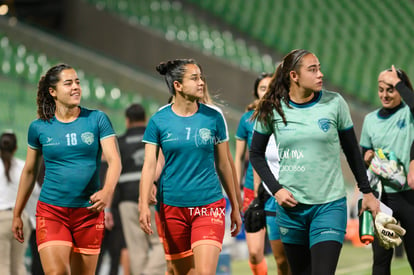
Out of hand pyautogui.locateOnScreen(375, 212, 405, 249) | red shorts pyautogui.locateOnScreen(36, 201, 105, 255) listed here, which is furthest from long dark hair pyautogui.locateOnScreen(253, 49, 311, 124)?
A: red shorts pyautogui.locateOnScreen(36, 201, 105, 255)

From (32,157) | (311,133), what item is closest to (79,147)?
(32,157)

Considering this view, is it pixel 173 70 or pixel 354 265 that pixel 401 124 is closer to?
pixel 173 70

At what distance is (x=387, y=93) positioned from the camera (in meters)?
7.22

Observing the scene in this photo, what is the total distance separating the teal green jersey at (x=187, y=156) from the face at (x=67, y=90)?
65 centimetres

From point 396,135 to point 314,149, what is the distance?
1886mm

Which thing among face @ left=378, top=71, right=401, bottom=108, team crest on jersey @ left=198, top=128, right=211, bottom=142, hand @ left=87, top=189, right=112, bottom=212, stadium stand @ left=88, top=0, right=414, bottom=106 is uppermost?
stadium stand @ left=88, top=0, right=414, bottom=106

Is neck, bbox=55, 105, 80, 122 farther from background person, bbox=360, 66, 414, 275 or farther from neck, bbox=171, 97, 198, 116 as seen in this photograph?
background person, bbox=360, 66, 414, 275

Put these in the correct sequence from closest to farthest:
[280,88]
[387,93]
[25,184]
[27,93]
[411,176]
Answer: [280,88] < [25,184] < [411,176] < [387,93] < [27,93]

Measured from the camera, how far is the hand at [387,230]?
6.21m

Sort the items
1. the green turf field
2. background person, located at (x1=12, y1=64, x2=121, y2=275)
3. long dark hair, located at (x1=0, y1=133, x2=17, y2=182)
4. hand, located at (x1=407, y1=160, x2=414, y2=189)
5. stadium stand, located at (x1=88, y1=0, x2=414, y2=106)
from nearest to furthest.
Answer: background person, located at (x1=12, y1=64, x2=121, y2=275) → hand, located at (x1=407, y1=160, x2=414, y2=189) → long dark hair, located at (x1=0, y1=133, x2=17, y2=182) → the green turf field → stadium stand, located at (x1=88, y1=0, x2=414, y2=106)

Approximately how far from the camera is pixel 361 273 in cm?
1093

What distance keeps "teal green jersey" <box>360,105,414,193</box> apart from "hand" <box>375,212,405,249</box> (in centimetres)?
100

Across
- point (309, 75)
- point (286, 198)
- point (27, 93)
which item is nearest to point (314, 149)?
point (286, 198)

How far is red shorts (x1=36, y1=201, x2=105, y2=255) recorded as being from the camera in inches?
247
